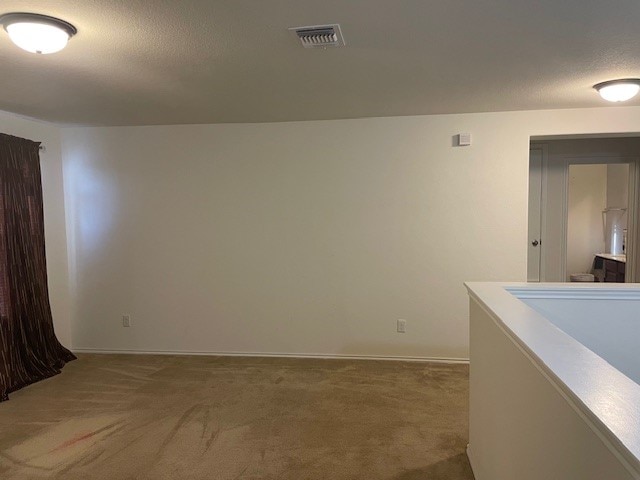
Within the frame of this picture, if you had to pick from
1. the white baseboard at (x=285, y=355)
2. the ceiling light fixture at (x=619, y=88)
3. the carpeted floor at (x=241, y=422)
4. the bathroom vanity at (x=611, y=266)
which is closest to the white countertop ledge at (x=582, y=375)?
the carpeted floor at (x=241, y=422)

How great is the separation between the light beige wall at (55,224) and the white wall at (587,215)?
6.97 meters

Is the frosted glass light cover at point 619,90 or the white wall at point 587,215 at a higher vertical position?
the frosted glass light cover at point 619,90

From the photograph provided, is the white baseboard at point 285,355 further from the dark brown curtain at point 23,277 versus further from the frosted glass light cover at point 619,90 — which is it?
the frosted glass light cover at point 619,90

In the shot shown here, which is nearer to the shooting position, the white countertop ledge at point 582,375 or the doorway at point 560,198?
the white countertop ledge at point 582,375

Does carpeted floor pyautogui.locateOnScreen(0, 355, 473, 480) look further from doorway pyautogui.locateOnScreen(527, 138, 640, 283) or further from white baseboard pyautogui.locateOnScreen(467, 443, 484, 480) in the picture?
doorway pyautogui.locateOnScreen(527, 138, 640, 283)

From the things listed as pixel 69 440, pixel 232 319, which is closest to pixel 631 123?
pixel 232 319

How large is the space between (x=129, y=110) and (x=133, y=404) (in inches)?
94.0

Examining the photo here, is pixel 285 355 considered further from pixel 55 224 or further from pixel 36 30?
pixel 36 30

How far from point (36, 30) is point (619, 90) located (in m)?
3.46

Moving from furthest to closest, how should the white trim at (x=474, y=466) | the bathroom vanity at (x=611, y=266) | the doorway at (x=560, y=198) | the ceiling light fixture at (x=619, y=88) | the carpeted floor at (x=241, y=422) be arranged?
the bathroom vanity at (x=611, y=266) → the doorway at (x=560, y=198) → the ceiling light fixture at (x=619, y=88) → the carpeted floor at (x=241, y=422) → the white trim at (x=474, y=466)

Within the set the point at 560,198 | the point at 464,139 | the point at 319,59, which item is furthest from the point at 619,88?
the point at 560,198

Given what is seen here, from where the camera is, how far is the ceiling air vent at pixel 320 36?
6.71 feet

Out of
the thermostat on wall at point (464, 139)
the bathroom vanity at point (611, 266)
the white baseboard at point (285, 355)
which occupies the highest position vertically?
the thermostat on wall at point (464, 139)

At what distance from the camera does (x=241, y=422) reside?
2.98 meters
